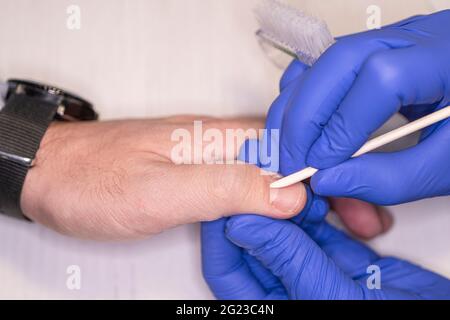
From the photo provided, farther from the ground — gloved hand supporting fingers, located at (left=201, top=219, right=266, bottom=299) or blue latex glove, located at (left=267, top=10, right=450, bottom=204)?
blue latex glove, located at (left=267, top=10, right=450, bottom=204)

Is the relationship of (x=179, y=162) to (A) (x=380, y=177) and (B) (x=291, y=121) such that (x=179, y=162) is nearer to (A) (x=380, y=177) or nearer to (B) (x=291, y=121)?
(B) (x=291, y=121)

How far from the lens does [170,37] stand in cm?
112

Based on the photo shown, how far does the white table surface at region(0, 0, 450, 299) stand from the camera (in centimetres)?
98

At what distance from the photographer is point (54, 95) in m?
0.97

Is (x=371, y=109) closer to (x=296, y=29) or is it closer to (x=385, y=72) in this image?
(x=385, y=72)

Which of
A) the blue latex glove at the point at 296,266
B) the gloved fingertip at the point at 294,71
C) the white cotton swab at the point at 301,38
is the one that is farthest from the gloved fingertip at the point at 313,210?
the gloved fingertip at the point at 294,71

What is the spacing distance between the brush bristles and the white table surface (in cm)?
21

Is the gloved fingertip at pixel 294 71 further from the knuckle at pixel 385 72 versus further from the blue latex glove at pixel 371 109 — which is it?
the knuckle at pixel 385 72

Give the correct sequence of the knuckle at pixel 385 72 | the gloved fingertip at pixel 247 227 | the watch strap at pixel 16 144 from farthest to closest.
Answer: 1. the watch strap at pixel 16 144
2. the gloved fingertip at pixel 247 227
3. the knuckle at pixel 385 72

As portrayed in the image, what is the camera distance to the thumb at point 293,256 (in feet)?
2.60

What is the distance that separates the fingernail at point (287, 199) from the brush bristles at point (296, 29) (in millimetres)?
255

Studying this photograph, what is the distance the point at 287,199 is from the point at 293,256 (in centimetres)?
12

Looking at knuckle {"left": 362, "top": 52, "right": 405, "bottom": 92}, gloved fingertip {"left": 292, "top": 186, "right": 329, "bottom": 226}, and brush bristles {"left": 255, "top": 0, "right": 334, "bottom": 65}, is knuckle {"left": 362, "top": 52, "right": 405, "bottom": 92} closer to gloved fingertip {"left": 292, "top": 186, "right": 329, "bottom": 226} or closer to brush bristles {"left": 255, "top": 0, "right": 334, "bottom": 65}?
brush bristles {"left": 255, "top": 0, "right": 334, "bottom": 65}

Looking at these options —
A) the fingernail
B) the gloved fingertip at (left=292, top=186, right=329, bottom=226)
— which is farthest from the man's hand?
the gloved fingertip at (left=292, top=186, right=329, bottom=226)
